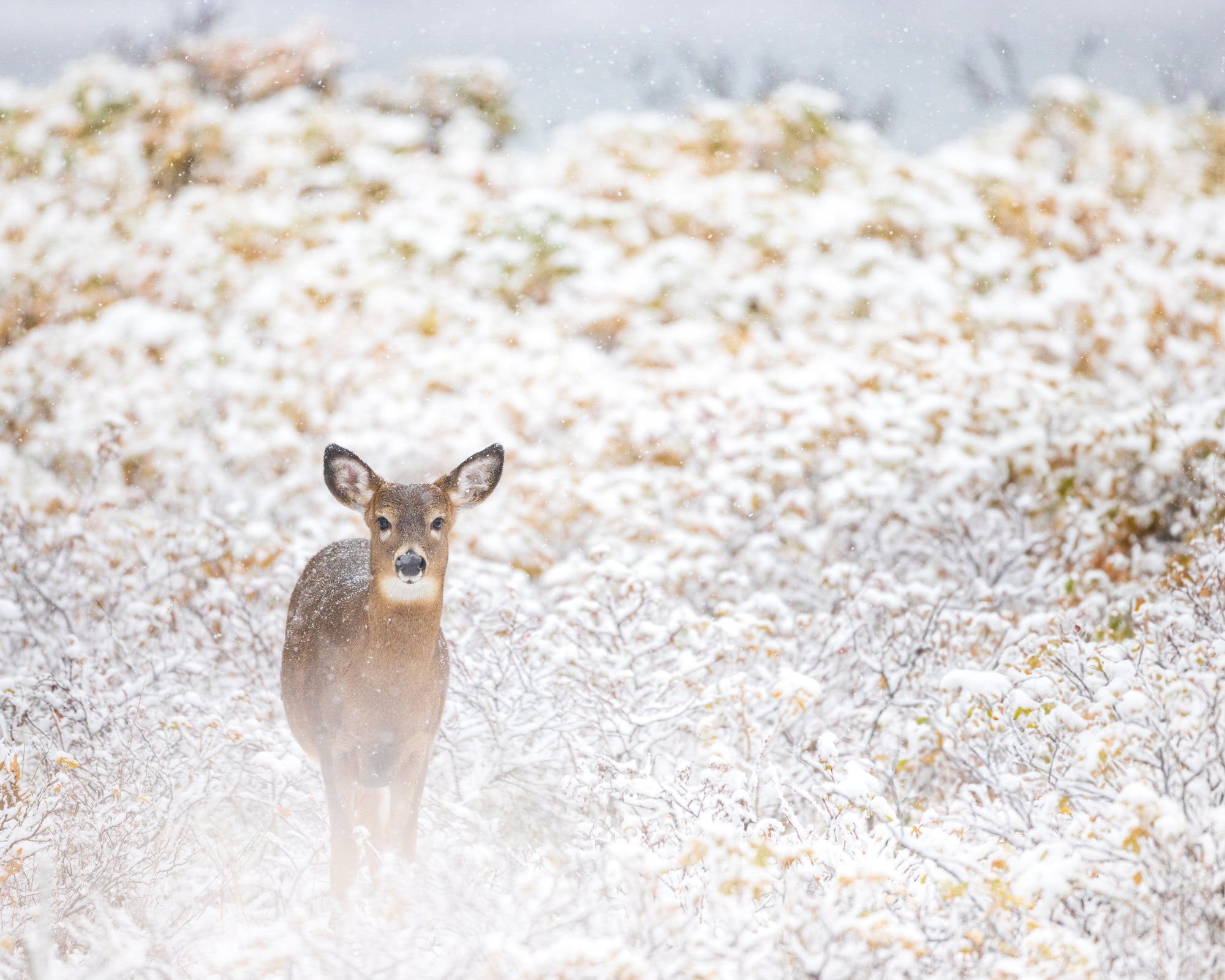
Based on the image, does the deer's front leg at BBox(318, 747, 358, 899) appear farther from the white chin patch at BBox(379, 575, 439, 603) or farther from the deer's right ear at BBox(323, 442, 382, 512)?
the deer's right ear at BBox(323, 442, 382, 512)

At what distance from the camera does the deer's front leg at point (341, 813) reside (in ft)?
12.5

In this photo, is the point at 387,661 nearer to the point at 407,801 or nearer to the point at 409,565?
the point at 409,565

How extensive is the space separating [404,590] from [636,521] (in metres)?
4.02

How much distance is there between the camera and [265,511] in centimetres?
826

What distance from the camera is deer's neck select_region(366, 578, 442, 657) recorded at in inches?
149

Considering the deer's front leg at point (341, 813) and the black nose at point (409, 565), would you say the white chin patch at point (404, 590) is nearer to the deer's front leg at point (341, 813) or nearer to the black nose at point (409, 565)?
the black nose at point (409, 565)

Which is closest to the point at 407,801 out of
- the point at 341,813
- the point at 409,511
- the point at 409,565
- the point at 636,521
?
the point at 341,813

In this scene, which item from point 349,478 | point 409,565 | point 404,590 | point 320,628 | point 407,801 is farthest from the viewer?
point 320,628

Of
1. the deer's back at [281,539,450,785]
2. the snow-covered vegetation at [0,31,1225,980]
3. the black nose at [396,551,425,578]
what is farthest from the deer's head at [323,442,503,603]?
the snow-covered vegetation at [0,31,1225,980]

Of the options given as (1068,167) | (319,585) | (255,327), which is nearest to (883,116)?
(1068,167)

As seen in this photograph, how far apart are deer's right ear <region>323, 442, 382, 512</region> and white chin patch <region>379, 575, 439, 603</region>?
1.18 feet

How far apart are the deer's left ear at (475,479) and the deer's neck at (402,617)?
372mm

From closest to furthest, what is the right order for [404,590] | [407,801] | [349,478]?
[404,590] < [407,801] < [349,478]

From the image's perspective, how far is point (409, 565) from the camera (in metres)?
3.62
